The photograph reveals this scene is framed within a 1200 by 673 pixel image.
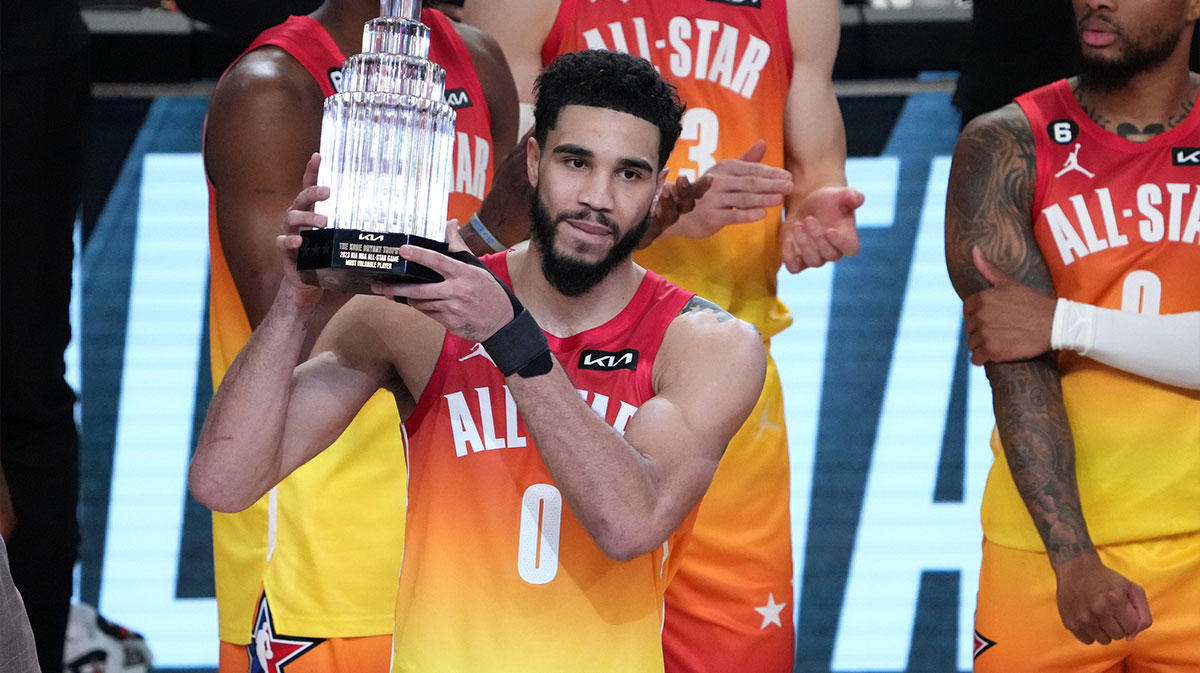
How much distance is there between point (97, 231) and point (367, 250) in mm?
3445

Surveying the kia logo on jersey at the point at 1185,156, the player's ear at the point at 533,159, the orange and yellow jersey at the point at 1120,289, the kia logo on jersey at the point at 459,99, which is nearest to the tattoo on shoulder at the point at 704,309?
the player's ear at the point at 533,159

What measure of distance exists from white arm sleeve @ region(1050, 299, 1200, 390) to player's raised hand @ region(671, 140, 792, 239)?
2.23 feet

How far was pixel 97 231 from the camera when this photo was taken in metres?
5.11

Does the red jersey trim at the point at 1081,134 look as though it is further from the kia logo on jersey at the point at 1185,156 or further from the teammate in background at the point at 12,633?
the teammate in background at the point at 12,633

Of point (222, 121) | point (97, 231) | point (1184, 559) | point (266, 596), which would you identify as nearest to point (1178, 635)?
point (1184, 559)

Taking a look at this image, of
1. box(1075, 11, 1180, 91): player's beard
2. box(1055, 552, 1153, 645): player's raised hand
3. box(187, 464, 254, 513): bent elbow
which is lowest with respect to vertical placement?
box(1055, 552, 1153, 645): player's raised hand

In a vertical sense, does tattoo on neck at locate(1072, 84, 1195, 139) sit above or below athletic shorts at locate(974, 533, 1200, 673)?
above

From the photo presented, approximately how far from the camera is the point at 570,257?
250 cm

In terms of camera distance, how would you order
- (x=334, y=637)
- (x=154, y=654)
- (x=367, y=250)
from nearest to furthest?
(x=367, y=250) → (x=334, y=637) → (x=154, y=654)

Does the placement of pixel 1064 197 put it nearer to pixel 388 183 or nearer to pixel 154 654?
pixel 388 183

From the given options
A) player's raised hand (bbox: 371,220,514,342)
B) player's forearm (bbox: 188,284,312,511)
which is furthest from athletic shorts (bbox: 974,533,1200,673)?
player's forearm (bbox: 188,284,312,511)

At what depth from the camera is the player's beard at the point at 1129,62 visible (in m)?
3.26

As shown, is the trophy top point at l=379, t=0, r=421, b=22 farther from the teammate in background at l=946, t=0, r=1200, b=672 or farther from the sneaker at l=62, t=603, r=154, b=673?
the sneaker at l=62, t=603, r=154, b=673

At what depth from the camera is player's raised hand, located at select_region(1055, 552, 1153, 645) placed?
2.92 m
